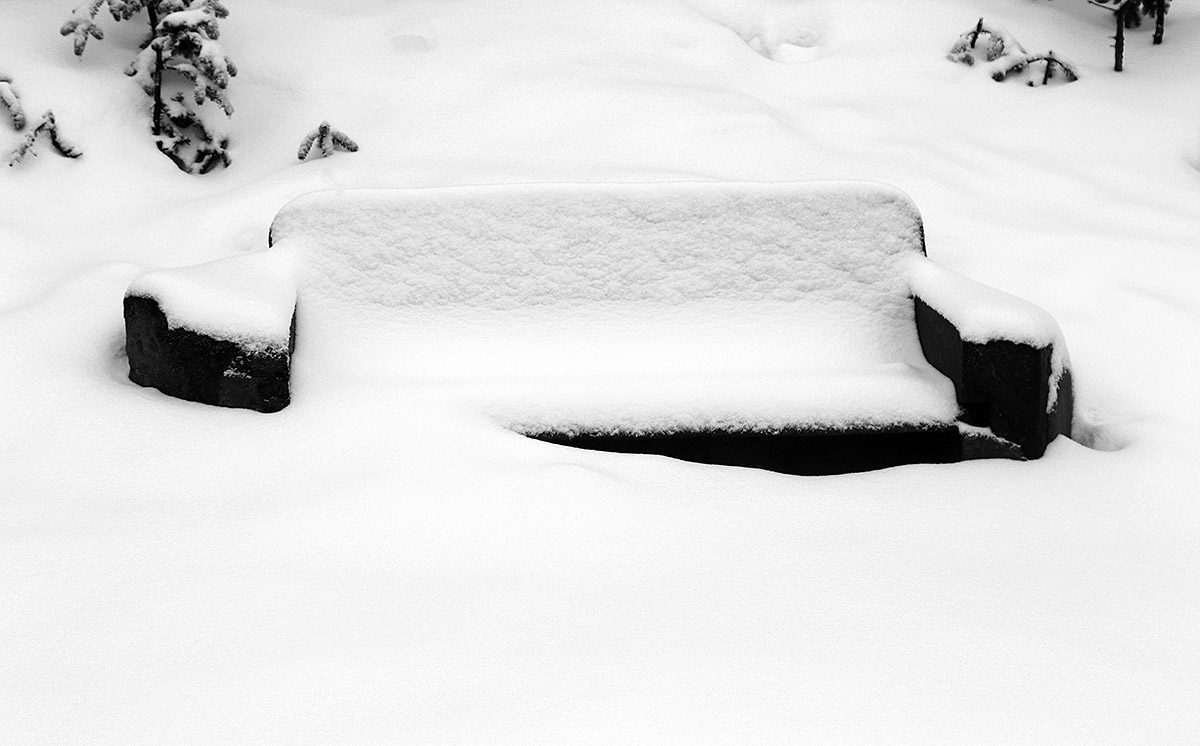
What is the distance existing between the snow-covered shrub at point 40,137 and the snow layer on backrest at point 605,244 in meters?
2.10

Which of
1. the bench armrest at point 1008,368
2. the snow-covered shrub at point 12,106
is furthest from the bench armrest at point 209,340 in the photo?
the snow-covered shrub at point 12,106

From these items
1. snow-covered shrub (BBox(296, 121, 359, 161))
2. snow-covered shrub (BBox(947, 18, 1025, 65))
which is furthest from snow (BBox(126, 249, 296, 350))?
snow-covered shrub (BBox(947, 18, 1025, 65))

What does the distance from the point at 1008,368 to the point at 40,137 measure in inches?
158

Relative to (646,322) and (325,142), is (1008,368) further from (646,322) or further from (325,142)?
(325,142)

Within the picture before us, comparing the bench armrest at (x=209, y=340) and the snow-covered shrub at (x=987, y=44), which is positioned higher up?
the snow-covered shrub at (x=987, y=44)

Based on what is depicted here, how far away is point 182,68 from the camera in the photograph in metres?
4.77

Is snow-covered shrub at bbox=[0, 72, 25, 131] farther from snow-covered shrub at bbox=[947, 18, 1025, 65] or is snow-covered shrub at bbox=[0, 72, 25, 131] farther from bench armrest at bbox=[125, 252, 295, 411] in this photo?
snow-covered shrub at bbox=[947, 18, 1025, 65]

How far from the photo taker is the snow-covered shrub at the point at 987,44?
5.42m

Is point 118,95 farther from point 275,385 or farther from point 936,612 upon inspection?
point 936,612

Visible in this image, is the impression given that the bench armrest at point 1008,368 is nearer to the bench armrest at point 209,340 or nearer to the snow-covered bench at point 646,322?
the snow-covered bench at point 646,322

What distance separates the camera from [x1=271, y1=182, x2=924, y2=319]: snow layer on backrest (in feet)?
9.42

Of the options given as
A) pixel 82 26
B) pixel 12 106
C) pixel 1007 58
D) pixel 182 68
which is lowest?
pixel 12 106

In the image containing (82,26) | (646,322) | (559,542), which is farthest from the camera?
(82,26)

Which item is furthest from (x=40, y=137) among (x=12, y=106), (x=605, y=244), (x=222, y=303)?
(x=605, y=244)
